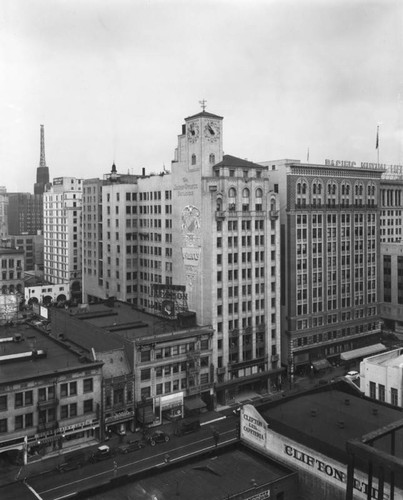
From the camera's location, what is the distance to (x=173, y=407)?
86375mm

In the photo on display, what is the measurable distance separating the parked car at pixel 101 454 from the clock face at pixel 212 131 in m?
54.6

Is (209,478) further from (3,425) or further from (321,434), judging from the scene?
(3,425)

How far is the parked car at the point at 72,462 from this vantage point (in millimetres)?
67250

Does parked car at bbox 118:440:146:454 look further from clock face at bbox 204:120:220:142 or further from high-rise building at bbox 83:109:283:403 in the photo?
clock face at bbox 204:120:220:142

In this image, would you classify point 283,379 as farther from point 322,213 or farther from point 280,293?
point 322,213

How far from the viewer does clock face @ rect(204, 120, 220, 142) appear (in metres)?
98.9

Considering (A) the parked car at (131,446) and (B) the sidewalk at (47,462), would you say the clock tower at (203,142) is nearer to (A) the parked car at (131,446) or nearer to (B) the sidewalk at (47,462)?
(B) the sidewalk at (47,462)

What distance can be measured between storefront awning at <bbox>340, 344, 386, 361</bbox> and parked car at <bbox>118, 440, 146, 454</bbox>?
52133 millimetres

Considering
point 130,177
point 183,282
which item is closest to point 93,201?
point 130,177

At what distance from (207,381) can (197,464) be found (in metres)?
40.7

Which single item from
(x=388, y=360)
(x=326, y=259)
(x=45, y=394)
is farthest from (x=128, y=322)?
(x=388, y=360)

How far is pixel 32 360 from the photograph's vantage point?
78.8 m

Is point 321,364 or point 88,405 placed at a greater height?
point 88,405

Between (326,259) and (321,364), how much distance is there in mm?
21334
